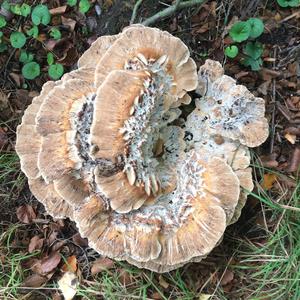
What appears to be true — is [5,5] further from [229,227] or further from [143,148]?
[229,227]

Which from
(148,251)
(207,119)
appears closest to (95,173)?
(148,251)

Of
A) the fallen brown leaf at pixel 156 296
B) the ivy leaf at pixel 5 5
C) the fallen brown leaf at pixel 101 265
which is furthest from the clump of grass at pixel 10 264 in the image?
the ivy leaf at pixel 5 5

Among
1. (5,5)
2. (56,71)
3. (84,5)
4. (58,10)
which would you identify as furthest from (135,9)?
(5,5)

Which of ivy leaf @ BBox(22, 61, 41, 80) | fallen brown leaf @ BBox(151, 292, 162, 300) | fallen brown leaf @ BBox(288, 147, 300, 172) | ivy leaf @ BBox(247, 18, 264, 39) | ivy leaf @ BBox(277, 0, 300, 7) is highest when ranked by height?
ivy leaf @ BBox(277, 0, 300, 7)

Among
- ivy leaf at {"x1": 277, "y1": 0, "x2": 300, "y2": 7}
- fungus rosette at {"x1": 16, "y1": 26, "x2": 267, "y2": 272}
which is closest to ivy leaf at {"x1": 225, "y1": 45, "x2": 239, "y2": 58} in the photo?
fungus rosette at {"x1": 16, "y1": 26, "x2": 267, "y2": 272}

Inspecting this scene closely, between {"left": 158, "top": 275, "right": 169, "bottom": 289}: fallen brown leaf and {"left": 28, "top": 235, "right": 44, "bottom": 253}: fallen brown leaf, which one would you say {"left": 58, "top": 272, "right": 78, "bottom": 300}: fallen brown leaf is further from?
{"left": 158, "top": 275, "right": 169, "bottom": 289}: fallen brown leaf

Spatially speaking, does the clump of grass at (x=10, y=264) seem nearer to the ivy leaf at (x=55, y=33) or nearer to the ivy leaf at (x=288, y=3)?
the ivy leaf at (x=55, y=33)
